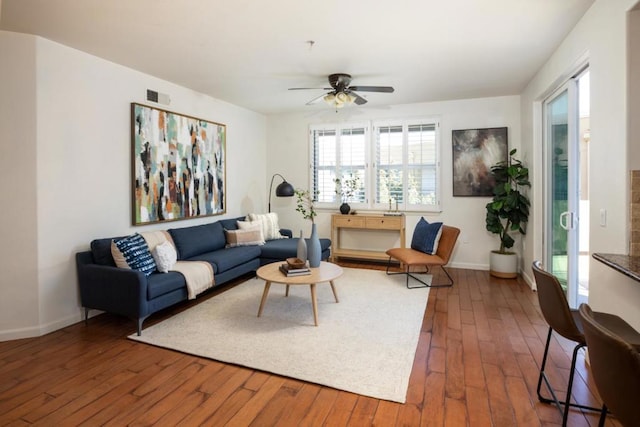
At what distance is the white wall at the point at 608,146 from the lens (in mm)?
2150

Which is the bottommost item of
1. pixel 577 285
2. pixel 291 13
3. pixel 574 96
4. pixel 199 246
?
pixel 577 285

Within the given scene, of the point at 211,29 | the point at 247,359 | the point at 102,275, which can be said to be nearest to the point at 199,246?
the point at 102,275

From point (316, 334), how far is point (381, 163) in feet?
12.1

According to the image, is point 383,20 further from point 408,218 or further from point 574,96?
point 408,218

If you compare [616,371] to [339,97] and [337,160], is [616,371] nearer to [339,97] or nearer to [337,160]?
[339,97]

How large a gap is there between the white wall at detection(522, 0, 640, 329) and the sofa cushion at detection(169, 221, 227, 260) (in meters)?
3.99

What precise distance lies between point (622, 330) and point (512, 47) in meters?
2.79

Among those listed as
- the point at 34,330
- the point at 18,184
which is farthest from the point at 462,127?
the point at 34,330

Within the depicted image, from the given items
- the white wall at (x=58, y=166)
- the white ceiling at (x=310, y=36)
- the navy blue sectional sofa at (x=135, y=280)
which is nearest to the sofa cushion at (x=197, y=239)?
the navy blue sectional sofa at (x=135, y=280)

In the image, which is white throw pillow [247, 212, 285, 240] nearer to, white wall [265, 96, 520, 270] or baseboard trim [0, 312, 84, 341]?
white wall [265, 96, 520, 270]

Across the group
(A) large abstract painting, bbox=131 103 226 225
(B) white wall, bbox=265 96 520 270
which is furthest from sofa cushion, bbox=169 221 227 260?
(B) white wall, bbox=265 96 520 270

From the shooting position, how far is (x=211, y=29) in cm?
301

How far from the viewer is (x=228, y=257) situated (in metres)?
4.29

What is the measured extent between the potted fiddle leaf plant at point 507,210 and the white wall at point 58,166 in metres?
4.78
